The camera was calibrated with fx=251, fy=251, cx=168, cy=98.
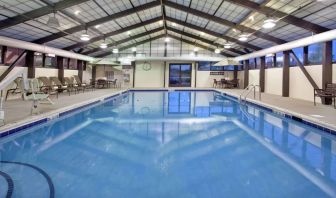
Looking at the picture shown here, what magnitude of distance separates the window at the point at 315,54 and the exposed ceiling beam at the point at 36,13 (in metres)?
9.16

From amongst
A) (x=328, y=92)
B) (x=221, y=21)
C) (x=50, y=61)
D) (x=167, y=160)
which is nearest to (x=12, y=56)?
(x=50, y=61)

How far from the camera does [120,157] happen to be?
156 inches

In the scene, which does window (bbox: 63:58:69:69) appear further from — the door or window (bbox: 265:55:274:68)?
window (bbox: 265:55:274:68)

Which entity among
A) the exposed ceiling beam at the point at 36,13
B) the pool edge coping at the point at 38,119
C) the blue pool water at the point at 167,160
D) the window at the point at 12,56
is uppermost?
the exposed ceiling beam at the point at 36,13

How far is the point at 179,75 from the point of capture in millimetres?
20797

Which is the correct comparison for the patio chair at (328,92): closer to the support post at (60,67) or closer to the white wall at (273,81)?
the white wall at (273,81)

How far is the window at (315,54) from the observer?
10123 millimetres

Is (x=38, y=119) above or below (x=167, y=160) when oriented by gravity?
above

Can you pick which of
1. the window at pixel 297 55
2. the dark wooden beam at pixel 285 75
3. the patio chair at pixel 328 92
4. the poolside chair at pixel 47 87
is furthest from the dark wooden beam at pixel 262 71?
the poolside chair at pixel 47 87

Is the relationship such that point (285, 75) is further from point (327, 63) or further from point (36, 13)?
point (36, 13)

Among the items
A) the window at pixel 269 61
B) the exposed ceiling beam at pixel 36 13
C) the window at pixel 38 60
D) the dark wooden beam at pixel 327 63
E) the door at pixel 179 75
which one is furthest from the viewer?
the door at pixel 179 75

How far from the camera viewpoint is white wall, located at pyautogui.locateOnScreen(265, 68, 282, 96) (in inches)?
525

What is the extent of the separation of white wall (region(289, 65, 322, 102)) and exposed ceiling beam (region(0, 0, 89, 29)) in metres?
9.16

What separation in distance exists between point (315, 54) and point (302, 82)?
1.29 meters
